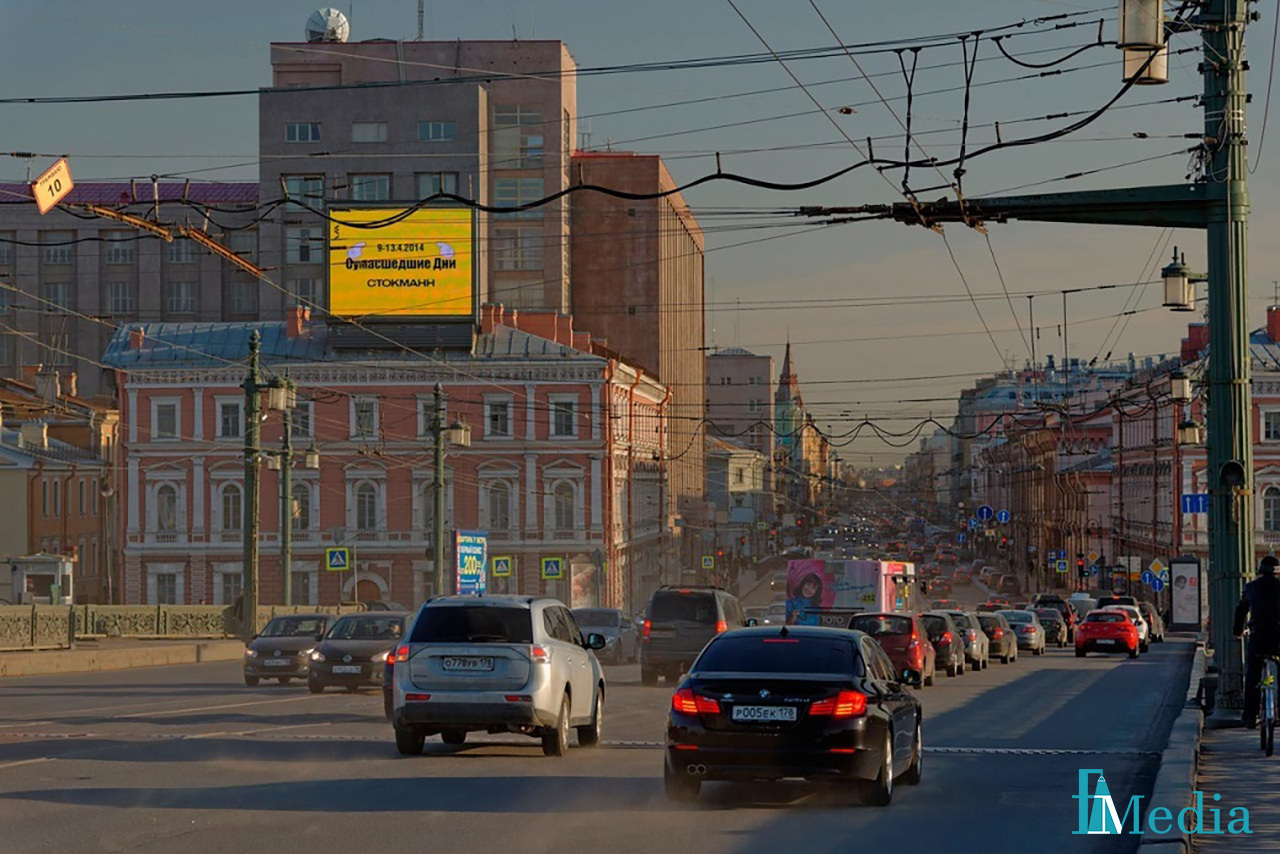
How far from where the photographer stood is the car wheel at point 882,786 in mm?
14812

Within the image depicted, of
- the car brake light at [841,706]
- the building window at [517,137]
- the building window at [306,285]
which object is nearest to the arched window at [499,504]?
the building window at [517,137]

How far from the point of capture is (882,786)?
14852 millimetres

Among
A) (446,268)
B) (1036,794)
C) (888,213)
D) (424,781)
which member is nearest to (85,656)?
(888,213)

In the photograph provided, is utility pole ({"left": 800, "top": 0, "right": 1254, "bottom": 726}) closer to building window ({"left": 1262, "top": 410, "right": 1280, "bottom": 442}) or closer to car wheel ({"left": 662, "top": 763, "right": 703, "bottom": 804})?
car wheel ({"left": 662, "top": 763, "right": 703, "bottom": 804})

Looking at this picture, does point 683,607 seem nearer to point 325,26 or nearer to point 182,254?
point 325,26

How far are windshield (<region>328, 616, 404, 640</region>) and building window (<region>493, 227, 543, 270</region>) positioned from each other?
266ft

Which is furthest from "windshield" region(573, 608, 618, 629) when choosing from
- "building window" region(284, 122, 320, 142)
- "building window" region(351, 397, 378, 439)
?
"building window" region(284, 122, 320, 142)

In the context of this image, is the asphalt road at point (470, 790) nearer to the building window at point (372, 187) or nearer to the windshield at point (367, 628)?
the windshield at point (367, 628)

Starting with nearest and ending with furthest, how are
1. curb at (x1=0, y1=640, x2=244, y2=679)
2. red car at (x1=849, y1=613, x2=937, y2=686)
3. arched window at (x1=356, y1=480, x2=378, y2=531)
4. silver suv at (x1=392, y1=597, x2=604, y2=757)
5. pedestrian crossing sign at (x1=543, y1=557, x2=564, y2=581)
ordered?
silver suv at (x1=392, y1=597, x2=604, y2=757) < red car at (x1=849, y1=613, x2=937, y2=686) < curb at (x1=0, y1=640, x2=244, y2=679) < pedestrian crossing sign at (x1=543, y1=557, x2=564, y2=581) < arched window at (x1=356, y1=480, x2=378, y2=531)

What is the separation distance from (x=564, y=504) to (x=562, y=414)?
3.83 m

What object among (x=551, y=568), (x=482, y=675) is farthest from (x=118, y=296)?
(x=482, y=675)

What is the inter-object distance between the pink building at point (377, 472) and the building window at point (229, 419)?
85mm

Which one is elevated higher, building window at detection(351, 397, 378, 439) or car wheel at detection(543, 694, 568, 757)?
building window at detection(351, 397, 378, 439)

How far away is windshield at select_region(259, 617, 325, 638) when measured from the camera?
36500 mm
